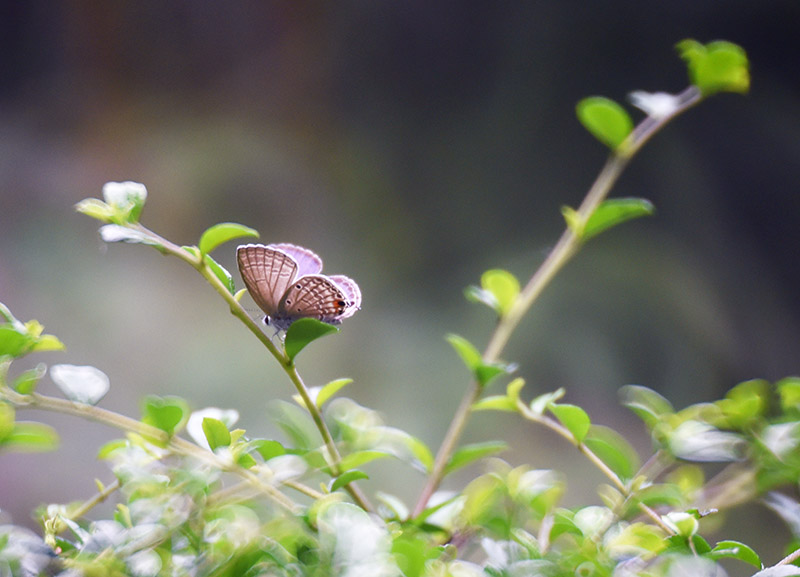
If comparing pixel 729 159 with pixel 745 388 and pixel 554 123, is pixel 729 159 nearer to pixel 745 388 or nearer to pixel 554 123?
pixel 554 123

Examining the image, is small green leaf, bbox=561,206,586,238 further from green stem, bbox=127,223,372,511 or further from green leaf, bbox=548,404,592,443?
green stem, bbox=127,223,372,511

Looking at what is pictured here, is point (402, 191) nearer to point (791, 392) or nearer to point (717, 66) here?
point (717, 66)

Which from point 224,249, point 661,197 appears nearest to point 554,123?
point 661,197

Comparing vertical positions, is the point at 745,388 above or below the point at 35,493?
above

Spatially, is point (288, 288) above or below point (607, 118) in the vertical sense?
below

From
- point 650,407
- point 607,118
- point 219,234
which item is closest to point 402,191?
point 607,118

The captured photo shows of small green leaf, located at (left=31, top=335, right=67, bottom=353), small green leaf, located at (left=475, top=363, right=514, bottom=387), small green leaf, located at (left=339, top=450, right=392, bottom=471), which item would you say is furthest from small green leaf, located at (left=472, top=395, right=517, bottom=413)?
small green leaf, located at (left=31, top=335, right=67, bottom=353)

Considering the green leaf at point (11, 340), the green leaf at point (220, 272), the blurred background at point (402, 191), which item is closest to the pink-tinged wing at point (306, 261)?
the green leaf at point (220, 272)
